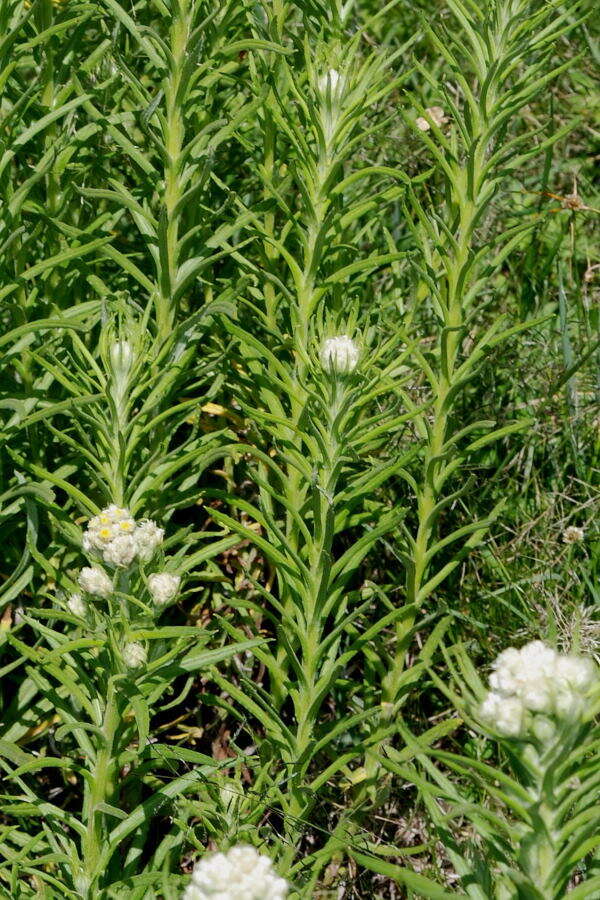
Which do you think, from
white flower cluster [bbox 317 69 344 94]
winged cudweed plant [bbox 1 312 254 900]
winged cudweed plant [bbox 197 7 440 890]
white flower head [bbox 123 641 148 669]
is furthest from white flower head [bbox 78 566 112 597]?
white flower cluster [bbox 317 69 344 94]

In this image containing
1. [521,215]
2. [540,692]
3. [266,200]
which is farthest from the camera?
[521,215]

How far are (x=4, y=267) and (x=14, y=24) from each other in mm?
485

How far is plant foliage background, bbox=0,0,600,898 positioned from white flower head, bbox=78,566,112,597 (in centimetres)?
3

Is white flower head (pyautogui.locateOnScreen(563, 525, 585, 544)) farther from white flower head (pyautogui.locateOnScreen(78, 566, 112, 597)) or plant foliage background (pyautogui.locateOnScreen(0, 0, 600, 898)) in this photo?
white flower head (pyautogui.locateOnScreen(78, 566, 112, 597))

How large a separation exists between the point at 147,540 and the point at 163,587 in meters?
0.09

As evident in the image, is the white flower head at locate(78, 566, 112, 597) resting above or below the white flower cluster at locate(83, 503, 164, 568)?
below

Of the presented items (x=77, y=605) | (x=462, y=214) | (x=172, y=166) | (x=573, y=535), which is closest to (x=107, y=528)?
(x=77, y=605)

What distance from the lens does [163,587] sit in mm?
1824

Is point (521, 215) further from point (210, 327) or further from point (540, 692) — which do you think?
point (540, 692)

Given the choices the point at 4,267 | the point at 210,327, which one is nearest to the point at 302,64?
the point at 210,327

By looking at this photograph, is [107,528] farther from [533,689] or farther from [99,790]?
[533,689]

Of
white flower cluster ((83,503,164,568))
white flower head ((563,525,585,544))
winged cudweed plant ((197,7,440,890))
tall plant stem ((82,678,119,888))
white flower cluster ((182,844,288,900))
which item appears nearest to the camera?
white flower cluster ((182,844,288,900))

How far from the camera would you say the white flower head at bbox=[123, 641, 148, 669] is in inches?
72.1

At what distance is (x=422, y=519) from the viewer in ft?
7.16
